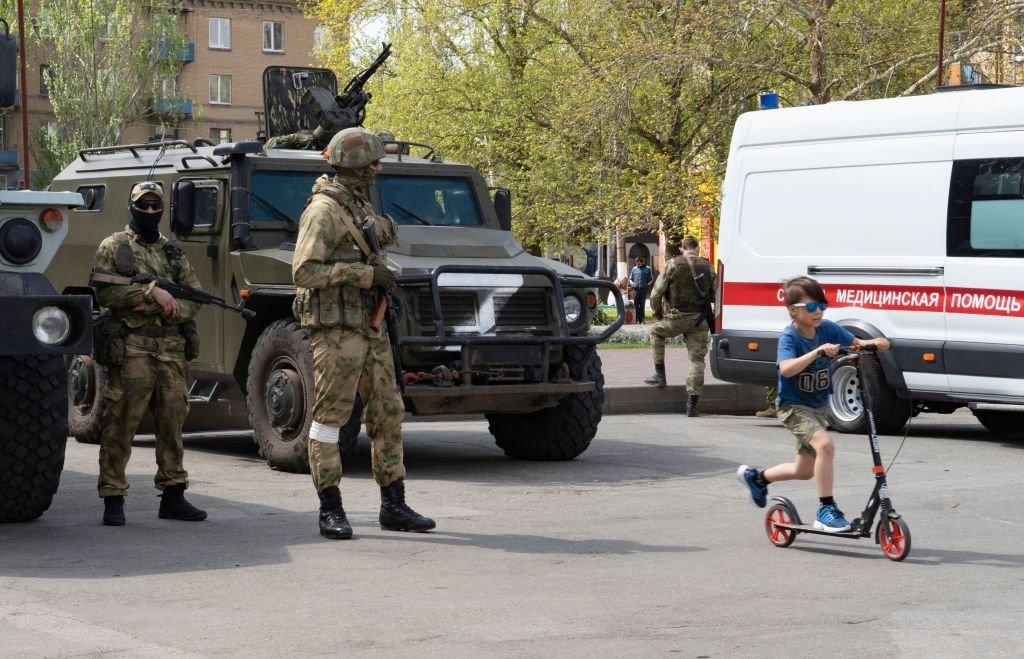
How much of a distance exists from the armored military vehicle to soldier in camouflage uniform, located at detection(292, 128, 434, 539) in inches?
82.3

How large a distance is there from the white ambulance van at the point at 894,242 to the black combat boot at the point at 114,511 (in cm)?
699

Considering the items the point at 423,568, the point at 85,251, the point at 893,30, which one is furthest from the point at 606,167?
the point at 423,568

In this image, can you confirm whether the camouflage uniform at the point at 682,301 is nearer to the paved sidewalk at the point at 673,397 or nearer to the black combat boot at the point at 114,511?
the paved sidewalk at the point at 673,397

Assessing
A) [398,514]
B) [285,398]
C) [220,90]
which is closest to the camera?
[398,514]

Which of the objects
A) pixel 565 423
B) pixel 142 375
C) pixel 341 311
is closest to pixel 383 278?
pixel 341 311

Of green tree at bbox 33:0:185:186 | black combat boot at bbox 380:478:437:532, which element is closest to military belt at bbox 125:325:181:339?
black combat boot at bbox 380:478:437:532

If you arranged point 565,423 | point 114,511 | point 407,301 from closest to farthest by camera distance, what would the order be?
point 114,511, point 407,301, point 565,423

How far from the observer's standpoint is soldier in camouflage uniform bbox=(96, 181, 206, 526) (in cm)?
831

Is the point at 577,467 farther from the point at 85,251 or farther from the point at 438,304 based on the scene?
the point at 85,251

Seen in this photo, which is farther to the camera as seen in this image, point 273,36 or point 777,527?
point 273,36

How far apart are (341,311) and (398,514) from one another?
1080 mm

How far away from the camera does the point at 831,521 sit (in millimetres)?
7586

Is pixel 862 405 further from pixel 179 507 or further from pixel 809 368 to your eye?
pixel 179 507

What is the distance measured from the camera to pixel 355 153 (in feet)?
26.0
